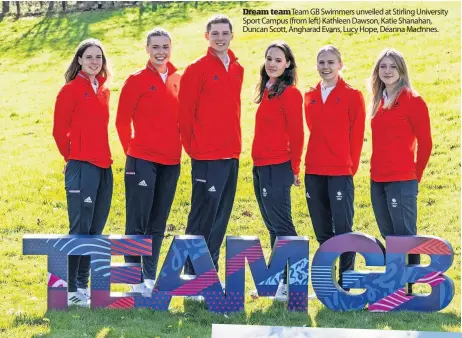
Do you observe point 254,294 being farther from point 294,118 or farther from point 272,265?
point 294,118

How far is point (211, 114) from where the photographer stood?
7320 mm

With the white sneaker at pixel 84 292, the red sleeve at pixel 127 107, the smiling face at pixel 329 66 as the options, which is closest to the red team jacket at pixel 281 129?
the smiling face at pixel 329 66

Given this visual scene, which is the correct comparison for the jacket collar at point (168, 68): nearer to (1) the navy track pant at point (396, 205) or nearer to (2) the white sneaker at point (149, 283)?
(2) the white sneaker at point (149, 283)

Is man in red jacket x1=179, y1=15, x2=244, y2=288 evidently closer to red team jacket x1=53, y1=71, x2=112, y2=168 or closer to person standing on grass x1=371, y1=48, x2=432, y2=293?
red team jacket x1=53, y1=71, x2=112, y2=168

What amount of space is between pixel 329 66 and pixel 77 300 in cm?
247

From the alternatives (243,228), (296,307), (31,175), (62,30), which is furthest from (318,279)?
(62,30)

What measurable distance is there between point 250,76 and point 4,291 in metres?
4.36

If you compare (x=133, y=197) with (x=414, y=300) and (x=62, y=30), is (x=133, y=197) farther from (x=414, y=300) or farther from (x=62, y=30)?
(x=62, y=30)

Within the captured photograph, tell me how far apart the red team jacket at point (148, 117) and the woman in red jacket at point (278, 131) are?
2.12ft

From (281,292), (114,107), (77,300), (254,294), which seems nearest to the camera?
(77,300)

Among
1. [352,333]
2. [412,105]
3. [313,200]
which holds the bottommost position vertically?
[352,333]

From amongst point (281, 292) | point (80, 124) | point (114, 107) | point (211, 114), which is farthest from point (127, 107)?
point (114, 107)

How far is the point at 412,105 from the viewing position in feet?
23.7

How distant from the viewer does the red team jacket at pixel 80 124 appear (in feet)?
23.6
